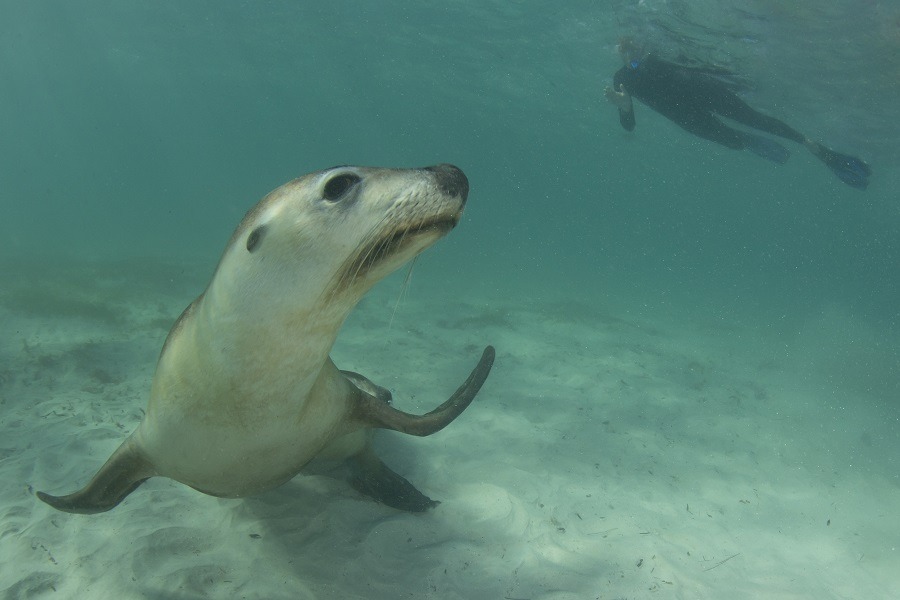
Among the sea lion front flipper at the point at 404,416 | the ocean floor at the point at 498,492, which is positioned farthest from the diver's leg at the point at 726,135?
the sea lion front flipper at the point at 404,416

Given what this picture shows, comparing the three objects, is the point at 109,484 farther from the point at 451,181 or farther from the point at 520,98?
the point at 520,98

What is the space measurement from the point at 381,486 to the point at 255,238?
2093 mm

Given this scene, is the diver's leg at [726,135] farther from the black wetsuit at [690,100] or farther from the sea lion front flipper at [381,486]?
the sea lion front flipper at [381,486]

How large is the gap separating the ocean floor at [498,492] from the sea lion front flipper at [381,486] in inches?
2.8

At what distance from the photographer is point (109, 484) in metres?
2.46

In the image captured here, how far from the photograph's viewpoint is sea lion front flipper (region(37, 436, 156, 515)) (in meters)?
2.41

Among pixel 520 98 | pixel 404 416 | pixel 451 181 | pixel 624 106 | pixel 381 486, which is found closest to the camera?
pixel 451 181

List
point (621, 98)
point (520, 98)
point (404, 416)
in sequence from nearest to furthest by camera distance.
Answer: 1. point (404, 416)
2. point (621, 98)
3. point (520, 98)

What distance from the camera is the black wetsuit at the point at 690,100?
12266 millimetres

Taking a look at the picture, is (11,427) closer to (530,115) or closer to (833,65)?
(833,65)

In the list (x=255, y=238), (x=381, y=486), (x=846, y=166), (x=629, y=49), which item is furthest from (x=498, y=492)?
(x=629, y=49)

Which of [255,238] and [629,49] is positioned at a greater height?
[255,238]

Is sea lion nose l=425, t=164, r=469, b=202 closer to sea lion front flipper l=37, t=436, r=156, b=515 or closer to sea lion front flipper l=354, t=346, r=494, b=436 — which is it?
sea lion front flipper l=354, t=346, r=494, b=436

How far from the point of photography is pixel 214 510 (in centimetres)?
315
